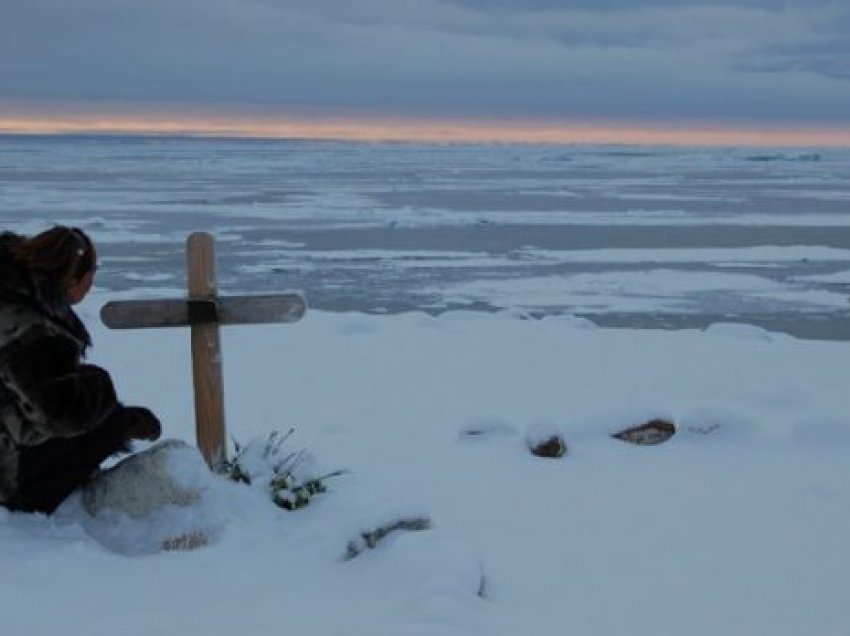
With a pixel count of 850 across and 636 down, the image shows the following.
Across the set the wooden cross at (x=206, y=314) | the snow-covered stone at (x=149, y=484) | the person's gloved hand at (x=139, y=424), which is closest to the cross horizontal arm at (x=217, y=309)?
the wooden cross at (x=206, y=314)

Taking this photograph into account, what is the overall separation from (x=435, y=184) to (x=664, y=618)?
40.4 metres

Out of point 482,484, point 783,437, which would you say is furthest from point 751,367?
point 482,484

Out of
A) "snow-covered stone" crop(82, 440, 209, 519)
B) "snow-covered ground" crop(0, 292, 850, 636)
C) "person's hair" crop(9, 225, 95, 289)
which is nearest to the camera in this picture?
"snow-covered ground" crop(0, 292, 850, 636)

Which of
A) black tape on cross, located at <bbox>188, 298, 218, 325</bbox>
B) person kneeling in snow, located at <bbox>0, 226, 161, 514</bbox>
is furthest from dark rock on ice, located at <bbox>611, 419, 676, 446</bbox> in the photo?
person kneeling in snow, located at <bbox>0, 226, 161, 514</bbox>

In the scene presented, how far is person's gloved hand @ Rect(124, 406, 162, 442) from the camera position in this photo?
443cm

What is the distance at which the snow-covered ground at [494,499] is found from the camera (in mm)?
3830

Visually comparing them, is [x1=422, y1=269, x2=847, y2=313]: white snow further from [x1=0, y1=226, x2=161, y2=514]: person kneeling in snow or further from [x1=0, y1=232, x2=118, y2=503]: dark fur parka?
[x1=0, y1=232, x2=118, y2=503]: dark fur parka

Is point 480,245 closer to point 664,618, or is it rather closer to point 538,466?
point 538,466

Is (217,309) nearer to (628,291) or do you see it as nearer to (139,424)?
(139,424)

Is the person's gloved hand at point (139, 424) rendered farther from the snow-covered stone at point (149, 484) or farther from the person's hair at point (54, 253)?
the person's hair at point (54, 253)

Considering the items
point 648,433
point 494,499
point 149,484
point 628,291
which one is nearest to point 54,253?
point 149,484

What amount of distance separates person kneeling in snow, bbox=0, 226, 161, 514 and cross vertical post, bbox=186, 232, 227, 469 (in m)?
0.64

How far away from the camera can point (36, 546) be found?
4.10 meters

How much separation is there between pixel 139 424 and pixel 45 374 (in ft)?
1.89
